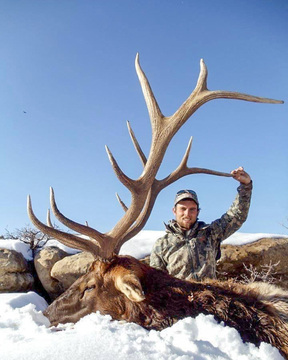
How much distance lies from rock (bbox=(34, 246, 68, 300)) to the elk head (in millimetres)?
5281

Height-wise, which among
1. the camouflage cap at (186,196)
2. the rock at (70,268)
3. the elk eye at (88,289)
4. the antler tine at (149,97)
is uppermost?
the antler tine at (149,97)

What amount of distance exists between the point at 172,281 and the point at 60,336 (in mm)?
1022

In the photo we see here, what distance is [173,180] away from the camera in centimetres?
407

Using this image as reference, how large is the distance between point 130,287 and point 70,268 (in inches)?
220

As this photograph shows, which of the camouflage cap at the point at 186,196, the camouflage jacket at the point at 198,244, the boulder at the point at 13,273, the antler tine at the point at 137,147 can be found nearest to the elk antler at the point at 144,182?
the antler tine at the point at 137,147

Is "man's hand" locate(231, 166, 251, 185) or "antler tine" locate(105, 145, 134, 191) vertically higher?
"man's hand" locate(231, 166, 251, 185)

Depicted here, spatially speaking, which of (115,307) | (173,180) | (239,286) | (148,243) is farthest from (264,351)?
(148,243)

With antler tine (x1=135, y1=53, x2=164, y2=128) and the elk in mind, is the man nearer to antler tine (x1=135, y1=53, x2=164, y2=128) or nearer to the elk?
the elk

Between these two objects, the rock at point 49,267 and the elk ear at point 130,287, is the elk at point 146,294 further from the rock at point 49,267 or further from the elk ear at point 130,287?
the rock at point 49,267

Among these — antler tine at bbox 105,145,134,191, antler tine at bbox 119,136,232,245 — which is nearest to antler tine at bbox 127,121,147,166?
antler tine at bbox 119,136,232,245

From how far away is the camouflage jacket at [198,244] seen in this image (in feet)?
13.5

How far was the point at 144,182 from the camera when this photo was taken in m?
3.09

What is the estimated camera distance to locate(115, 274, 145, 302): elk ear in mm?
2229

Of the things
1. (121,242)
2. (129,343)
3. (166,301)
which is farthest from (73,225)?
(129,343)
